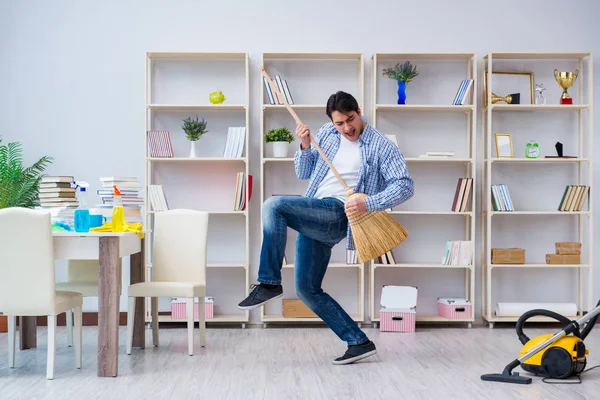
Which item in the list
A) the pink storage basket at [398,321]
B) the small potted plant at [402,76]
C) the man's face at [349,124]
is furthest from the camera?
the small potted plant at [402,76]

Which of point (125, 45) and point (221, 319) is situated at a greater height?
point (125, 45)

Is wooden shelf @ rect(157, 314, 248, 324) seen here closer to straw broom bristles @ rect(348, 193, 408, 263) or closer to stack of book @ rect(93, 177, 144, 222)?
stack of book @ rect(93, 177, 144, 222)

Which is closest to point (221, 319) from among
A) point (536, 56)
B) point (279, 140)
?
point (279, 140)

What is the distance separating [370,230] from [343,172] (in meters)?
0.38

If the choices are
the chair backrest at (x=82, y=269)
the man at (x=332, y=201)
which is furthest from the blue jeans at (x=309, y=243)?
the chair backrest at (x=82, y=269)

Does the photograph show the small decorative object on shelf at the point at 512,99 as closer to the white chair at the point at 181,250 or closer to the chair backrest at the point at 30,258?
the white chair at the point at 181,250

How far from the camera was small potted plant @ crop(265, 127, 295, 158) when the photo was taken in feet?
18.9

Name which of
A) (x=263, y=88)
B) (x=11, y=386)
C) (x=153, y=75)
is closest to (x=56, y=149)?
(x=153, y=75)

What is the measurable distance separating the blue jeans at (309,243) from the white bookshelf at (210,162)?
1881 millimetres

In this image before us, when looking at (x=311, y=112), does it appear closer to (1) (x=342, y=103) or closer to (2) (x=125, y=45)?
(2) (x=125, y=45)

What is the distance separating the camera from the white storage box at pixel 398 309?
5.59m

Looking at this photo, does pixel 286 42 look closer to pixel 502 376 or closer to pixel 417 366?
pixel 417 366

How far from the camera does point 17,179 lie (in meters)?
5.57

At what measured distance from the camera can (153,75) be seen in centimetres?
600
